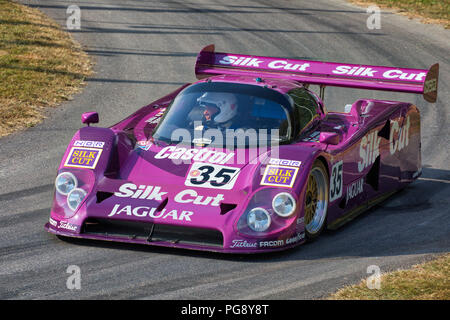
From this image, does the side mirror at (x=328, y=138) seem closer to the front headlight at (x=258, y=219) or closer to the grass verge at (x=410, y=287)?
the front headlight at (x=258, y=219)

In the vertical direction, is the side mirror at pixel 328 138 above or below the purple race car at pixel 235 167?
above

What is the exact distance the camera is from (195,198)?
7.93 m

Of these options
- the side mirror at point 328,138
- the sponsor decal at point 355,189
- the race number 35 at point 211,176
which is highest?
the side mirror at point 328,138

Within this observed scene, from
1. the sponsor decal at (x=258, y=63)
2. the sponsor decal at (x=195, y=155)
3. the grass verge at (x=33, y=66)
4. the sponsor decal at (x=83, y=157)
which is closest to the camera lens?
the sponsor decal at (x=83, y=157)

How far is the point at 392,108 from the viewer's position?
10.6 m

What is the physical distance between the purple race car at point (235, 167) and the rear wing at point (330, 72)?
2 cm

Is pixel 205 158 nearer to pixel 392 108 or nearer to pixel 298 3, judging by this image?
pixel 392 108

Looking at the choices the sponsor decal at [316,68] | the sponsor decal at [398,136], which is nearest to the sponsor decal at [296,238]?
the sponsor decal at [398,136]

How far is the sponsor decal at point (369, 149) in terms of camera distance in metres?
9.55

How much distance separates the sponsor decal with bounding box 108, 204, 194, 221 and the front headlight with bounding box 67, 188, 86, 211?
37 cm

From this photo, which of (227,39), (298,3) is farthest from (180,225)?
(298,3)

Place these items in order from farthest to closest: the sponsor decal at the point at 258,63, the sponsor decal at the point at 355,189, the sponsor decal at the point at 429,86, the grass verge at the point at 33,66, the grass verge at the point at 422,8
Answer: the grass verge at the point at 422,8 < the grass verge at the point at 33,66 < the sponsor decal at the point at 258,63 < the sponsor decal at the point at 429,86 < the sponsor decal at the point at 355,189

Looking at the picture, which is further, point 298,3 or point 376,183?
point 298,3
